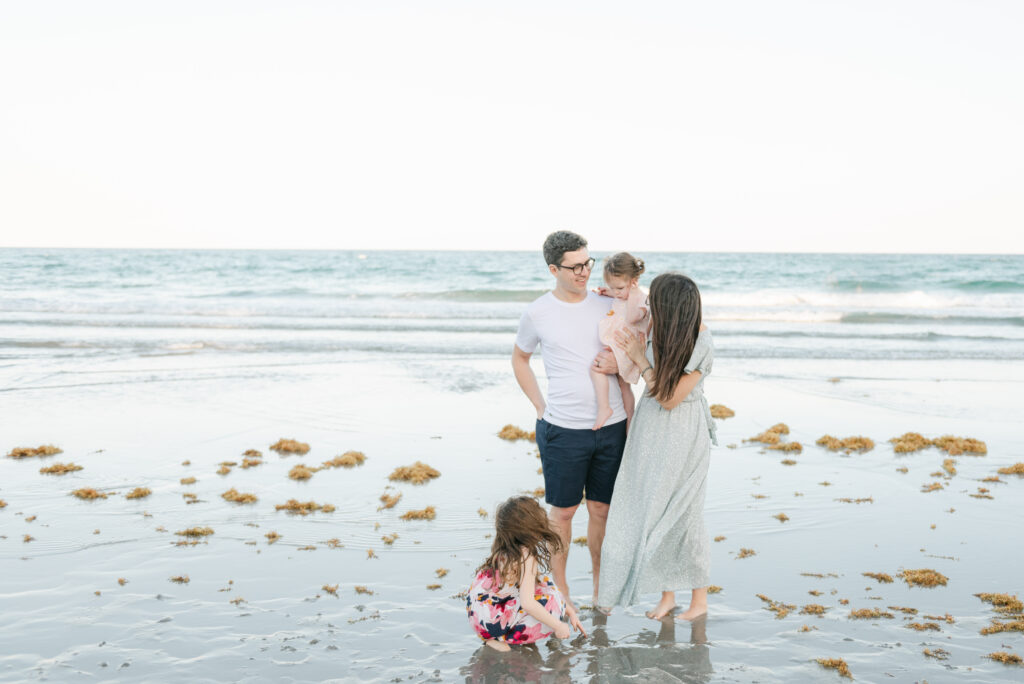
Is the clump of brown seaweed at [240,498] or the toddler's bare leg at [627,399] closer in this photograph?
the toddler's bare leg at [627,399]

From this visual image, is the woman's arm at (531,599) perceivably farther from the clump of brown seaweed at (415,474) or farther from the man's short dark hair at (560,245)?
the clump of brown seaweed at (415,474)

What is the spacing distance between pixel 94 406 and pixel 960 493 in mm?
9907

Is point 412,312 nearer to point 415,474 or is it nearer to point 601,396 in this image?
point 415,474

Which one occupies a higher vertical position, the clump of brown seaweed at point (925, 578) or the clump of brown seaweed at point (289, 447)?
the clump of brown seaweed at point (925, 578)

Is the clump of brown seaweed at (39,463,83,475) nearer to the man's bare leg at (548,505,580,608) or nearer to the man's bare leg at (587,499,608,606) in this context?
the man's bare leg at (548,505,580,608)

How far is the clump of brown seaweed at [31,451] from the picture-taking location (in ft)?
24.8

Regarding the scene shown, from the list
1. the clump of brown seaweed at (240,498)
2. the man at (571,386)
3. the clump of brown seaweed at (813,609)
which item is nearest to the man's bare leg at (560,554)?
the man at (571,386)

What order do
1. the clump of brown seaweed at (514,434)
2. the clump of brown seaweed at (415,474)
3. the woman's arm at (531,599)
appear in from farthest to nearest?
the clump of brown seaweed at (514,434), the clump of brown seaweed at (415,474), the woman's arm at (531,599)

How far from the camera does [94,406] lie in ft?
33.3

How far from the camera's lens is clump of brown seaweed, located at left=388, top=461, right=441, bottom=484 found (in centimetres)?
685

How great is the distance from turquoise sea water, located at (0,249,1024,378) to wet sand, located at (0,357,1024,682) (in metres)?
7.37

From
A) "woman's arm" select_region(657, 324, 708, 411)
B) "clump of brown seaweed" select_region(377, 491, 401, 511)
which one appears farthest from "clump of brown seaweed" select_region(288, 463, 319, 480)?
"woman's arm" select_region(657, 324, 708, 411)

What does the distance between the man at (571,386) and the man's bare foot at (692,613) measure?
27.0 inches

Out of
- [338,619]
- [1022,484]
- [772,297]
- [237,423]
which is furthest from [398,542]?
[772,297]
